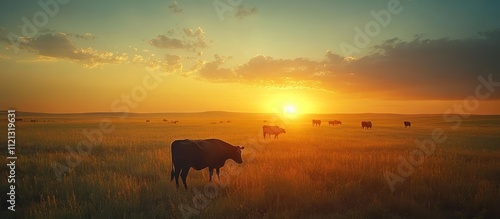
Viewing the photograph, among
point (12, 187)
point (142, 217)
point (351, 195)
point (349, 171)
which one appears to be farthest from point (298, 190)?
point (12, 187)

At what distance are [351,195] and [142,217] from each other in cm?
579

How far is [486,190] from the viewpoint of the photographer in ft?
26.7

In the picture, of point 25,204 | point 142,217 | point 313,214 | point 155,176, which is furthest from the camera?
point 155,176

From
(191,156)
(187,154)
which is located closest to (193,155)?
(191,156)

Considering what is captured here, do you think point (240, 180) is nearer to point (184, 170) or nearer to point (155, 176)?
point (184, 170)

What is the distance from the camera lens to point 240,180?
361 inches

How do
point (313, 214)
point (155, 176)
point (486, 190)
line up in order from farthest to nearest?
point (155, 176) → point (486, 190) → point (313, 214)

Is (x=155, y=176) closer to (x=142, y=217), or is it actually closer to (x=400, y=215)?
(x=142, y=217)

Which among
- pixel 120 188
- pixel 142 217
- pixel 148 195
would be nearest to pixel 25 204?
pixel 120 188

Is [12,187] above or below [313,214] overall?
above

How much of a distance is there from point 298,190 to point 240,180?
6.40ft

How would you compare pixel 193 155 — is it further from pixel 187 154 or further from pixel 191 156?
pixel 187 154

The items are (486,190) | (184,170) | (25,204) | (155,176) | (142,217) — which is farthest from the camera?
(155,176)

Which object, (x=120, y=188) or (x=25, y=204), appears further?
(x=120, y=188)
